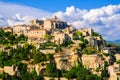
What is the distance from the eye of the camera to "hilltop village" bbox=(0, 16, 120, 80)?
5219 centimetres

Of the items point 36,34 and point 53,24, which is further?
point 53,24

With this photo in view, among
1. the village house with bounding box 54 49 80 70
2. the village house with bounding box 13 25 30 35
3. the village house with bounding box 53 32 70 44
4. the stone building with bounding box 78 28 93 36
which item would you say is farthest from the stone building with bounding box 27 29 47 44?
the village house with bounding box 54 49 80 70

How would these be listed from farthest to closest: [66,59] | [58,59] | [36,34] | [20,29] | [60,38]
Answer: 1. [20,29]
2. [36,34]
3. [60,38]
4. [66,59]
5. [58,59]

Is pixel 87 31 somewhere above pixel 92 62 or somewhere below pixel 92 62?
above

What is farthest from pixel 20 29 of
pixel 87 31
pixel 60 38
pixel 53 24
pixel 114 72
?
pixel 114 72

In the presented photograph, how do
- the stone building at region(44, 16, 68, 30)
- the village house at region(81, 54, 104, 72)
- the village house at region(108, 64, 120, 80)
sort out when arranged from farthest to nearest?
1. the stone building at region(44, 16, 68, 30)
2. the village house at region(81, 54, 104, 72)
3. the village house at region(108, 64, 120, 80)

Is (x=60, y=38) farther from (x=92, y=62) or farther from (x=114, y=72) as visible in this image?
(x=114, y=72)

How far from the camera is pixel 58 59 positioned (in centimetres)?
5397

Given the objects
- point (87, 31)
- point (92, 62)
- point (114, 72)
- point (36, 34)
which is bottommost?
point (114, 72)

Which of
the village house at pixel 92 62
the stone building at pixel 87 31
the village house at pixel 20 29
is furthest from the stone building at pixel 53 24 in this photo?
the village house at pixel 92 62

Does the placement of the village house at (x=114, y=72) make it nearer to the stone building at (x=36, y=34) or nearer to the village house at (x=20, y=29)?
the stone building at (x=36, y=34)

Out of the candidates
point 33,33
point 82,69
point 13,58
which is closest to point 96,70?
point 82,69

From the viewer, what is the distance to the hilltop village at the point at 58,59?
5219 centimetres

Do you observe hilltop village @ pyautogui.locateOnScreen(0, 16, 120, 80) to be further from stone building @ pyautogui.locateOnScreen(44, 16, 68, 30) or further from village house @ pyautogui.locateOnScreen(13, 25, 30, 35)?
stone building @ pyautogui.locateOnScreen(44, 16, 68, 30)
